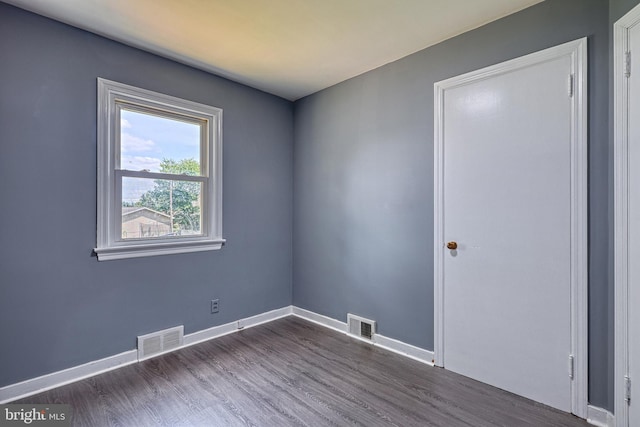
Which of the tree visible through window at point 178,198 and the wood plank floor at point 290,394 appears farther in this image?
the tree visible through window at point 178,198

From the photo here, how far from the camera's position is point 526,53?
2.01 meters

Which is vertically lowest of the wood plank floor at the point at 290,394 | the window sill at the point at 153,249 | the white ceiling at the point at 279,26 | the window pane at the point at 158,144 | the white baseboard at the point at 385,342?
the wood plank floor at the point at 290,394

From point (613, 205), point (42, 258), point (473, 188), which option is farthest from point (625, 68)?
point (42, 258)

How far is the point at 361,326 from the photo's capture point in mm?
2996

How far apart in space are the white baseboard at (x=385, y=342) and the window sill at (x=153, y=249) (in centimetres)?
132

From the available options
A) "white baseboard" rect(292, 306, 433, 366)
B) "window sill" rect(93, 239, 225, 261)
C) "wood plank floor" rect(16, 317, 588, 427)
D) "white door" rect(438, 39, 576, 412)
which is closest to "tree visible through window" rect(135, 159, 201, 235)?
"window sill" rect(93, 239, 225, 261)

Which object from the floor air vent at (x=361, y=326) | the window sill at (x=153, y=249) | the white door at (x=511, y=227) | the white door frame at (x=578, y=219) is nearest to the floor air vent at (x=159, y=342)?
the window sill at (x=153, y=249)

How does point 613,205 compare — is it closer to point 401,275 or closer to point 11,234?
point 401,275

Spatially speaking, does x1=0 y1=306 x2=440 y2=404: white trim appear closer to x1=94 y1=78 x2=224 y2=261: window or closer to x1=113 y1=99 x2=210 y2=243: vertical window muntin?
x1=94 y1=78 x2=224 y2=261: window

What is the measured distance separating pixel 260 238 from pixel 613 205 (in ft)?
9.48

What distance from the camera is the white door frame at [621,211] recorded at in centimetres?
159

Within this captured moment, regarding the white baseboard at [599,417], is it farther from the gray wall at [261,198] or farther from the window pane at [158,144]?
the window pane at [158,144]

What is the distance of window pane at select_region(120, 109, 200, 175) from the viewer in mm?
2522

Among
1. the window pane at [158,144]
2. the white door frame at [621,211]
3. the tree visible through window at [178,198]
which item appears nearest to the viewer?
the white door frame at [621,211]
